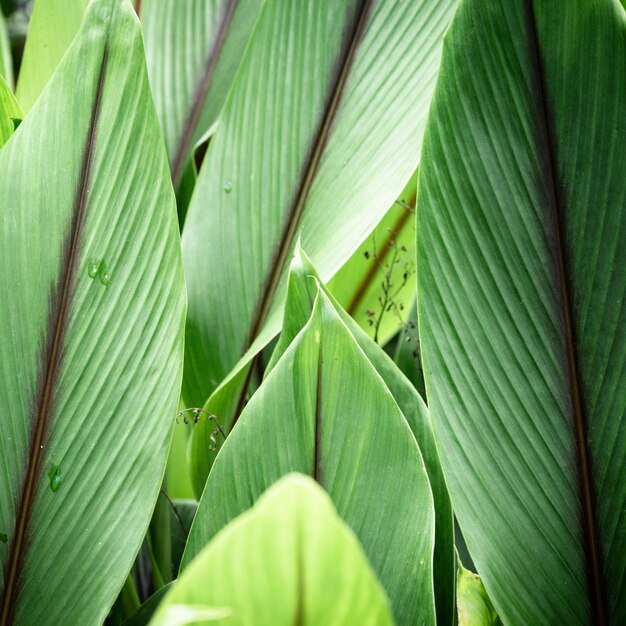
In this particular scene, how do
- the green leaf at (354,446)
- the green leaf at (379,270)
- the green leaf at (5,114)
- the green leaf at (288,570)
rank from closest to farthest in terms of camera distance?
the green leaf at (288,570) < the green leaf at (354,446) < the green leaf at (5,114) < the green leaf at (379,270)

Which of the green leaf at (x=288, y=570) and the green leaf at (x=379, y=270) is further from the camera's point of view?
the green leaf at (x=379, y=270)

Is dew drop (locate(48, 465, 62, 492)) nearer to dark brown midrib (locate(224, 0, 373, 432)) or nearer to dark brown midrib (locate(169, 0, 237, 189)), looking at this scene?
dark brown midrib (locate(224, 0, 373, 432))

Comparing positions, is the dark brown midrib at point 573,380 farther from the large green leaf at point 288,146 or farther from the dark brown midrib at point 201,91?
the dark brown midrib at point 201,91

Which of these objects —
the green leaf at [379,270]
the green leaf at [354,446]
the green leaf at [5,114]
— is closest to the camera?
the green leaf at [354,446]

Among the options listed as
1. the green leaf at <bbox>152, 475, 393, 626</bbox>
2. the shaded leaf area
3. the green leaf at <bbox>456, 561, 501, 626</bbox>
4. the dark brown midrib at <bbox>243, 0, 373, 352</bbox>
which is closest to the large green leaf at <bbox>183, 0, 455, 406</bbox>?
the dark brown midrib at <bbox>243, 0, 373, 352</bbox>

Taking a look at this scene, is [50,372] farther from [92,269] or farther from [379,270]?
[379,270]

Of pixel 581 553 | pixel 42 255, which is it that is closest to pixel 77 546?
pixel 42 255

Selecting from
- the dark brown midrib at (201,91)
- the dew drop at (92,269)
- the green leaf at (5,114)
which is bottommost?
the dew drop at (92,269)

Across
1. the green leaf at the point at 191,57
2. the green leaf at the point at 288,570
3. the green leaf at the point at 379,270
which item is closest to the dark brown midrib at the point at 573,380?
the green leaf at the point at 288,570
